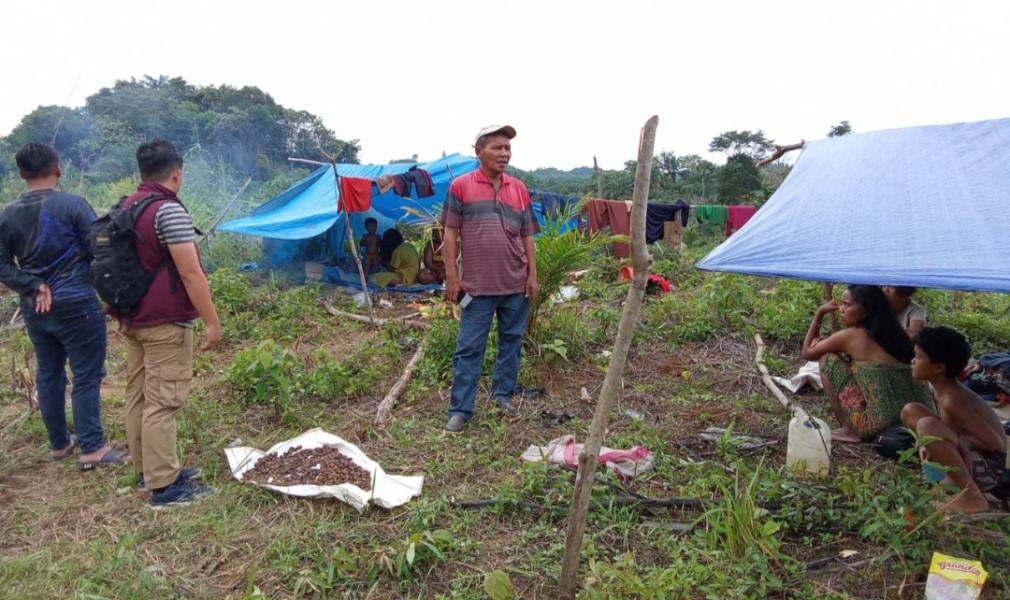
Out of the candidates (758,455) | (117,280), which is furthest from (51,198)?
(758,455)

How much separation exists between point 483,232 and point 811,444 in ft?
6.75

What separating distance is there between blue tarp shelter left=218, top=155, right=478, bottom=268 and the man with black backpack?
5.11m

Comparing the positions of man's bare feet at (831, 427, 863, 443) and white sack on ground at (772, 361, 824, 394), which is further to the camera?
white sack on ground at (772, 361, 824, 394)

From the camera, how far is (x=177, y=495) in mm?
2783

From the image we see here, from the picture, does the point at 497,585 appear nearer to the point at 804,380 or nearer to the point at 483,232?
the point at 483,232

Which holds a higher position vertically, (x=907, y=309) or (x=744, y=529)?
(x=907, y=309)

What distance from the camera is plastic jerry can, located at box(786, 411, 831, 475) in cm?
289

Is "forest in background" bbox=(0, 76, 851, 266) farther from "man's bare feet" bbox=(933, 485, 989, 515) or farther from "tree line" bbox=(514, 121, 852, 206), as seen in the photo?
"man's bare feet" bbox=(933, 485, 989, 515)

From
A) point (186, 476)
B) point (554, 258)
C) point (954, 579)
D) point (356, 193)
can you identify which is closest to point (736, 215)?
point (356, 193)

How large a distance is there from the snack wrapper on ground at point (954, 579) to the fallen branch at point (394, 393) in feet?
9.09

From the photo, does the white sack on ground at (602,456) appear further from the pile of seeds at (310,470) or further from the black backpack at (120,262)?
the black backpack at (120,262)

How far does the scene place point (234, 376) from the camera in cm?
411

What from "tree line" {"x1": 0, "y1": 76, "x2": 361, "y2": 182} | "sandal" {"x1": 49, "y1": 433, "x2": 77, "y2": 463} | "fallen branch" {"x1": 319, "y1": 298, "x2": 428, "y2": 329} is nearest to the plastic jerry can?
"fallen branch" {"x1": 319, "y1": 298, "x2": 428, "y2": 329}

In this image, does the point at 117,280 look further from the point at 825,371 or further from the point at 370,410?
the point at 825,371
